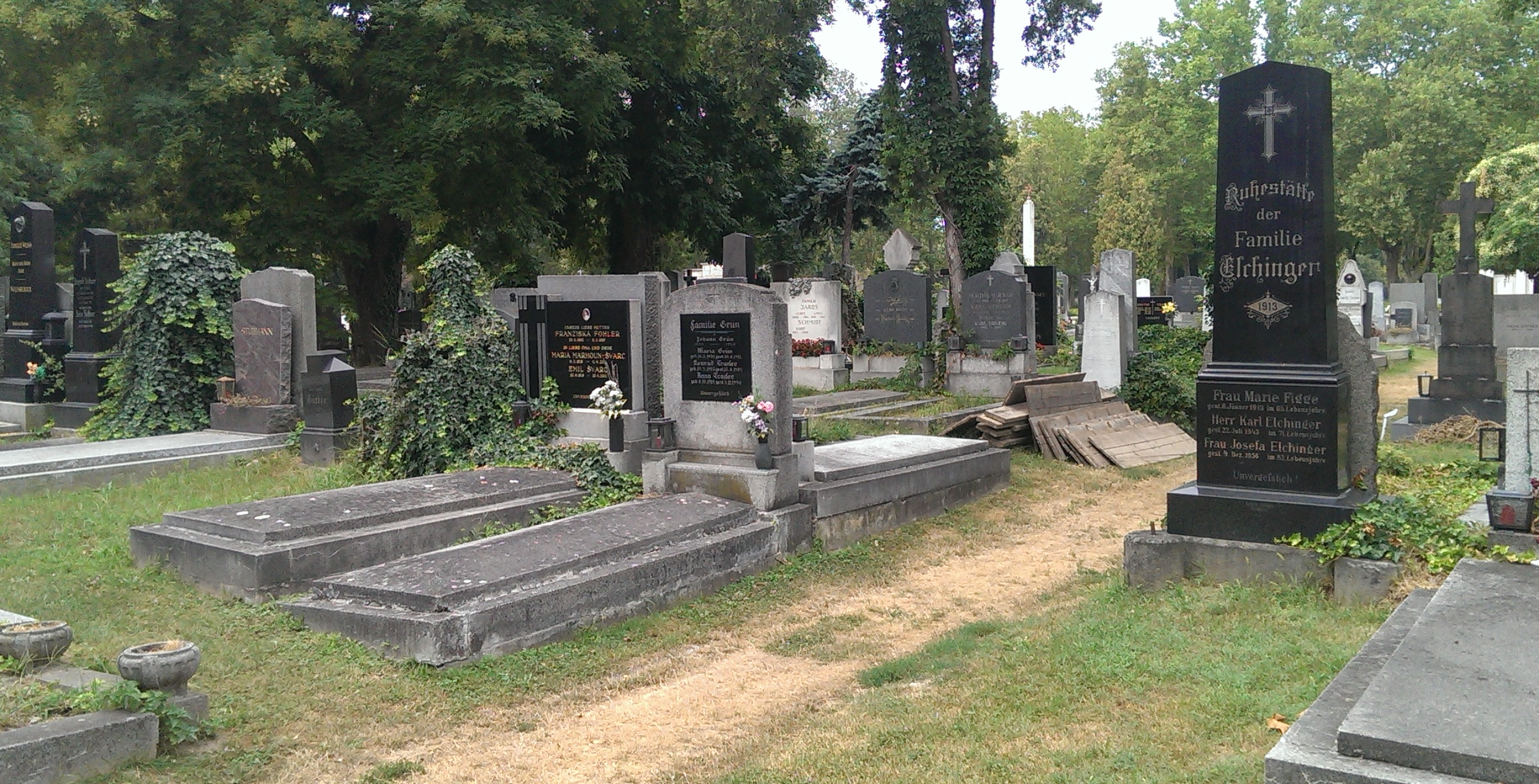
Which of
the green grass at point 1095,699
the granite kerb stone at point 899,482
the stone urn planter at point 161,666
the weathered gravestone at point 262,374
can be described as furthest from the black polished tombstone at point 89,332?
the green grass at point 1095,699

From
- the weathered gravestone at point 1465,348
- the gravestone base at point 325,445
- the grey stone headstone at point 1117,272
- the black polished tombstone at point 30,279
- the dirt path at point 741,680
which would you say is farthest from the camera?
the grey stone headstone at point 1117,272

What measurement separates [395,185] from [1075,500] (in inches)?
565

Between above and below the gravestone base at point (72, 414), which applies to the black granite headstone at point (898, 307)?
above

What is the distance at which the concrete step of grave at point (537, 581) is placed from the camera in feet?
19.8

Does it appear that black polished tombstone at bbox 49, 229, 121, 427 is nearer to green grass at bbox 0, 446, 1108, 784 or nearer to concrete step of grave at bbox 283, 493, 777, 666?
green grass at bbox 0, 446, 1108, 784

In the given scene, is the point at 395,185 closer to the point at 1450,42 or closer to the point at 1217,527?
the point at 1217,527

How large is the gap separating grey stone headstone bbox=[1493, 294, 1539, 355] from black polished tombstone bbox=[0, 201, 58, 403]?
22.7 m

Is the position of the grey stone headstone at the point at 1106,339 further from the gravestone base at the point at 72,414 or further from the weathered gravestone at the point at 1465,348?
the gravestone base at the point at 72,414

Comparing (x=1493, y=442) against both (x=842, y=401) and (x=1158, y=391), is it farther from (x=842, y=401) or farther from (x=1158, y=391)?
(x=842, y=401)

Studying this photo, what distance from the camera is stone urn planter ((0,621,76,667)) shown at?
15.5ft

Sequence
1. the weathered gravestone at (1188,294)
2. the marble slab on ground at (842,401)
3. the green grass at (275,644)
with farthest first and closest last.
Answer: the weathered gravestone at (1188,294)
the marble slab on ground at (842,401)
the green grass at (275,644)

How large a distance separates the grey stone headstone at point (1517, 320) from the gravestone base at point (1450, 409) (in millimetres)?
4509

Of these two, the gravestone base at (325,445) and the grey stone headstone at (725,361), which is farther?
the gravestone base at (325,445)

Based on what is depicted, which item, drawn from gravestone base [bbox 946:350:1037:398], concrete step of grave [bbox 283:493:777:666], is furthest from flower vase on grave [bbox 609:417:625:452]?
gravestone base [bbox 946:350:1037:398]
